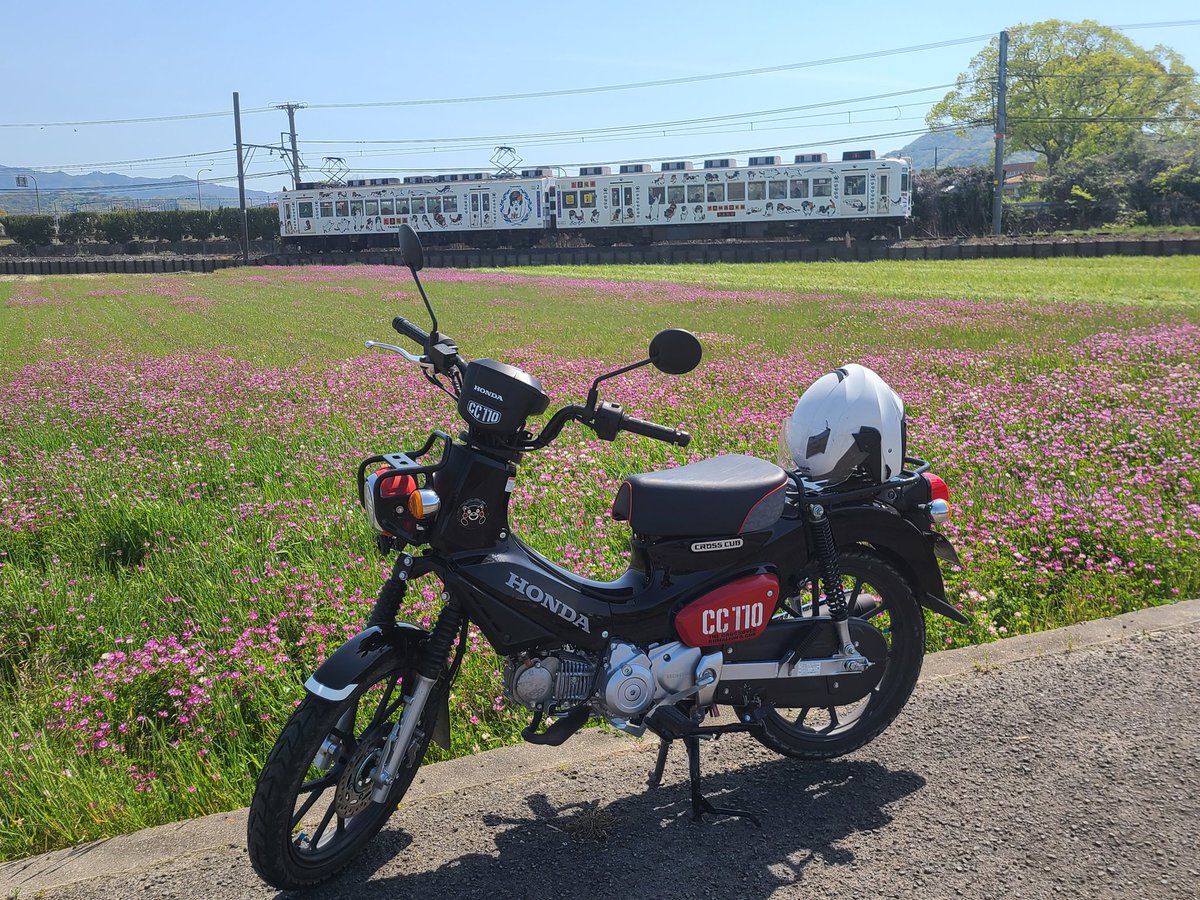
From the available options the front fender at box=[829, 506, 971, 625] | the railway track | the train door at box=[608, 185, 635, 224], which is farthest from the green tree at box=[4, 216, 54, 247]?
the front fender at box=[829, 506, 971, 625]

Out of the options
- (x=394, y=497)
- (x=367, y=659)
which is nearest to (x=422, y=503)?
(x=394, y=497)

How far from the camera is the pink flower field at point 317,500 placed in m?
3.96

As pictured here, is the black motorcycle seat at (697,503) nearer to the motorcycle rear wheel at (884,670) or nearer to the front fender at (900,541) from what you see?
the front fender at (900,541)

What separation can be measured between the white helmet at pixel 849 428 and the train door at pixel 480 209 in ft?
160

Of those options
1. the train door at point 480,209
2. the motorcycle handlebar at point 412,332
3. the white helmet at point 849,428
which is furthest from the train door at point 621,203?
the motorcycle handlebar at point 412,332

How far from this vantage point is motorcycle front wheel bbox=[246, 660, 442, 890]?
2727mm

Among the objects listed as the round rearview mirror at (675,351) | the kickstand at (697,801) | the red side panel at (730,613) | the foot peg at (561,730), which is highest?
the round rearview mirror at (675,351)

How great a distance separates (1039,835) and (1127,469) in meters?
4.23

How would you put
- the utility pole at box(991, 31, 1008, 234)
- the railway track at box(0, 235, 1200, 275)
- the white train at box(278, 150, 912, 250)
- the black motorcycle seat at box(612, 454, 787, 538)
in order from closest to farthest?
the black motorcycle seat at box(612, 454, 787, 538) < the railway track at box(0, 235, 1200, 275) < the white train at box(278, 150, 912, 250) < the utility pole at box(991, 31, 1008, 234)

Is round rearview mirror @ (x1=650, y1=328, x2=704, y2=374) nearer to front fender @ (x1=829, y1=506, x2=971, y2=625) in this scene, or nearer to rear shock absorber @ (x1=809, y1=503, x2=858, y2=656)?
rear shock absorber @ (x1=809, y1=503, x2=858, y2=656)

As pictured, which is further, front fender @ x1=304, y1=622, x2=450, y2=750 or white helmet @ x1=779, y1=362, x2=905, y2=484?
white helmet @ x1=779, y1=362, x2=905, y2=484

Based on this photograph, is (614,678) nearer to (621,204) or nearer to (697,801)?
(697,801)

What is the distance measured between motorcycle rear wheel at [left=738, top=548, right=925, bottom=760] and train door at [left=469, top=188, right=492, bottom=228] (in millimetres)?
48680

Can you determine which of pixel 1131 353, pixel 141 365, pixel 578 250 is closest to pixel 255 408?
pixel 141 365
